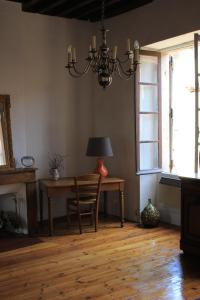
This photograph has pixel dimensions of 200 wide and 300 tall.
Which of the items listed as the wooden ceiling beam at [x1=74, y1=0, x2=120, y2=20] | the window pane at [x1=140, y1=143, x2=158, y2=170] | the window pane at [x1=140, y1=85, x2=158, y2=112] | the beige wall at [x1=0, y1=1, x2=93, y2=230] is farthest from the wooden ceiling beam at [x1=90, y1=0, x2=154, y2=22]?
the window pane at [x1=140, y1=143, x2=158, y2=170]

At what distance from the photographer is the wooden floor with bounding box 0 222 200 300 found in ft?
10.7

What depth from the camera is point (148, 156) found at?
561cm

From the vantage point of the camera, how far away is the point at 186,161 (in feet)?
18.1

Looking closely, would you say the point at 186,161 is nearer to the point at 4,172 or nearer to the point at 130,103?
the point at 130,103

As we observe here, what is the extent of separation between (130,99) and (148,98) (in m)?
0.27

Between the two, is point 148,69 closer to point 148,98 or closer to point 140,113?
point 148,98

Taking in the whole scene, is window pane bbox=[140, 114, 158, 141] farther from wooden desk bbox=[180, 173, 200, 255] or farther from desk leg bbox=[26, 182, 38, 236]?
desk leg bbox=[26, 182, 38, 236]

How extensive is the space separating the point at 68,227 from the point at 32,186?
821mm

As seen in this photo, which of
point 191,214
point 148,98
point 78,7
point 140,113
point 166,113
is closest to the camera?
point 191,214

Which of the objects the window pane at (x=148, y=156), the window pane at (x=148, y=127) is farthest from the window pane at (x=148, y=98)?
the window pane at (x=148, y=156)

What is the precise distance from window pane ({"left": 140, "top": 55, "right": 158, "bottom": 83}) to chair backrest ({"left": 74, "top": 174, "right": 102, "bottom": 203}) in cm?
161

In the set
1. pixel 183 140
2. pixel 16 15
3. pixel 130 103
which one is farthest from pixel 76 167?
pixel 16 15

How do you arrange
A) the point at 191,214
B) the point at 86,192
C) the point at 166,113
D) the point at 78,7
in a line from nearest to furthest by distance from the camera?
the point at 191,214 → the point at 86,192 → the point at 78,7 → the point at 166,113

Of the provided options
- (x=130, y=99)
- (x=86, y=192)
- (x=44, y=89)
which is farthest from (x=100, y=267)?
(x=44, y=89)
